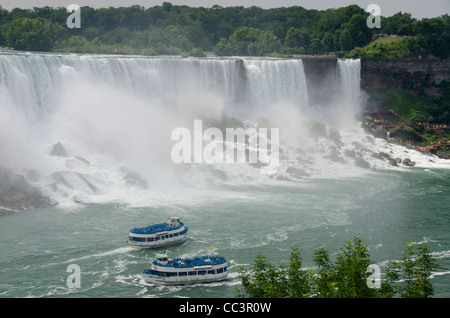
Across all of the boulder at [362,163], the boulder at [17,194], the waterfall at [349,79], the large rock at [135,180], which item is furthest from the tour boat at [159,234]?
the waterfall at [349,79]

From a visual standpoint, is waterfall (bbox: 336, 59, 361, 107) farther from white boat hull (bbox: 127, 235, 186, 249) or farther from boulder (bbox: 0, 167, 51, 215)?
white boat hull (bbox: 127, 235, 186, 249)

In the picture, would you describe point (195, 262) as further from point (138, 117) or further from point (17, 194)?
point (138, 117)

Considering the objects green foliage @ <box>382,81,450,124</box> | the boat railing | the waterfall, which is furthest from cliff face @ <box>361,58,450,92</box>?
the boat railing

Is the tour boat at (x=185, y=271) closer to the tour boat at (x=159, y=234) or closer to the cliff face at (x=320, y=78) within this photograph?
the tour boat at (x=159, y=234)

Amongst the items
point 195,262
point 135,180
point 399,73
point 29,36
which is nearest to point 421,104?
point 399,73

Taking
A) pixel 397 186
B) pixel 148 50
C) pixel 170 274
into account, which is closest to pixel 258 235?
pixel 170 274

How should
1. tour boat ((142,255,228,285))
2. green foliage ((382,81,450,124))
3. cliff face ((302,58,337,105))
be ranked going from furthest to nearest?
cliff face ((302,58,337,105))
green foliage ((382,81,450,124))
tour boat ((142,255,228,285))
